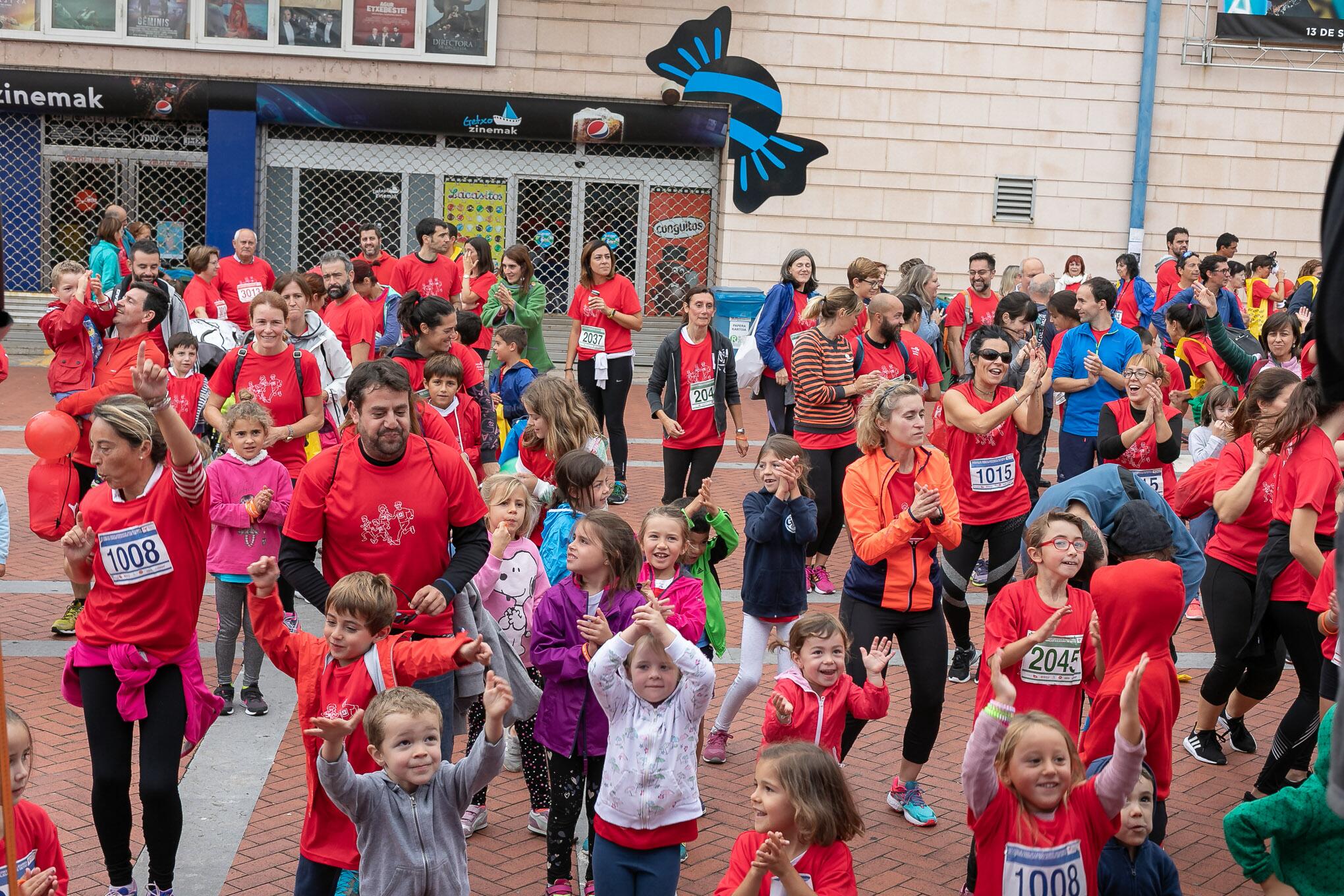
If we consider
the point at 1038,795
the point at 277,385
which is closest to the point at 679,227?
the point at 277,385

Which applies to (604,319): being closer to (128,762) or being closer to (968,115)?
(128,762)

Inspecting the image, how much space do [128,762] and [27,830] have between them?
102cm

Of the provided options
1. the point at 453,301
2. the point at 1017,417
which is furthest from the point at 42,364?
the point at 1017,417

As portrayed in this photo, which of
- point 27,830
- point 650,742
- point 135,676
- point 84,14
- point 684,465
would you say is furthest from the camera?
point 84,14

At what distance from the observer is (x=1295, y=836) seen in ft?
13.7

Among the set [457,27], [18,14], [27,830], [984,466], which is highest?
[457,27]

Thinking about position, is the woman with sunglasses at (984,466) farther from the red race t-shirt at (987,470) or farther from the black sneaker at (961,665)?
the black sneaker at (961,665)

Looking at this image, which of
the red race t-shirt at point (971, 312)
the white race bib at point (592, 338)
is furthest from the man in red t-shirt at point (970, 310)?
the white race bib at point (592, 338)

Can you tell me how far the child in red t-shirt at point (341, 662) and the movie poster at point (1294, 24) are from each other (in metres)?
19.6

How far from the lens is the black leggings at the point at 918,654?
6062 mm

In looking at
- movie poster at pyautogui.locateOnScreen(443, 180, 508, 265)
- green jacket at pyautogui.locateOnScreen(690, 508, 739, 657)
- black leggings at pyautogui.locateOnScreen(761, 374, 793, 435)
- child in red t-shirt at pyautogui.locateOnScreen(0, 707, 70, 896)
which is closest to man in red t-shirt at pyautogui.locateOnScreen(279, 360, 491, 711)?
child in red t-shirt at pyautogui.locateOnScreen(0, 707, 70, 896)

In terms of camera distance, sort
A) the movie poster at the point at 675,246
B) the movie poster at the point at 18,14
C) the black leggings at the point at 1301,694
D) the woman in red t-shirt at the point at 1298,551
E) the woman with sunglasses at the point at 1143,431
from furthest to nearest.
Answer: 1. the movie poster at the point at 675,246
2. the movie poster at the point at 18,14
3. the woman with sunglasses at the point at 1143,431
4. the black leggings at the point at 1301,694
5. the woman in red t-shirt at the point at 1298,551

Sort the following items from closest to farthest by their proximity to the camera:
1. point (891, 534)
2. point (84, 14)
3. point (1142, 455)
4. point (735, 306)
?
point (891, 534)
point (1142, 455)
point (84, 14)
point (735, 306)

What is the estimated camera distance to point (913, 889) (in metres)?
5.62
